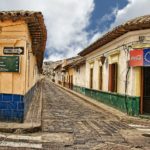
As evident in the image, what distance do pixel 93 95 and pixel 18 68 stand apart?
12269 millimetres

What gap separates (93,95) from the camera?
→ 2197 centimetres

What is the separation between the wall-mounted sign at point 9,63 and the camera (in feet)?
33.2

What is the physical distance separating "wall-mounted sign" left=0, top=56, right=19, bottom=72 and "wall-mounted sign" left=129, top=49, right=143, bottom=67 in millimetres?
4807

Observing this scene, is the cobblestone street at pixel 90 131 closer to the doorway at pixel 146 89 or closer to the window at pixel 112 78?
the doorway at pixel 146 89

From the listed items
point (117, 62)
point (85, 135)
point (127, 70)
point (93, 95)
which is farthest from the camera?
point (93, 95)

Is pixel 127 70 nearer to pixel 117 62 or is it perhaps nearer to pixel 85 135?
pixel 117 62

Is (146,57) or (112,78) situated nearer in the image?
(146,57)

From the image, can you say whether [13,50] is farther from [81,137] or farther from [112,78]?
[112,78]

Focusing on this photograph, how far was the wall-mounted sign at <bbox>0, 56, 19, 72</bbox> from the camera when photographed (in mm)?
10125

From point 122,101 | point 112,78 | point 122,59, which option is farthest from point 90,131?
point 112,78

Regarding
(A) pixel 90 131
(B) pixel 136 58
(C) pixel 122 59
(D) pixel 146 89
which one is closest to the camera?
(A) pixel 90 131

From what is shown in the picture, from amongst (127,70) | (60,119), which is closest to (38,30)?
(60,119)

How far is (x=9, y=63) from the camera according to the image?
33.3 ft

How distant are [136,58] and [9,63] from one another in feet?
16.5
